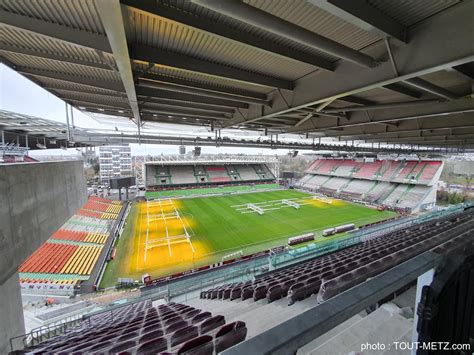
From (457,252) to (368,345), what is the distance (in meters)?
1.18

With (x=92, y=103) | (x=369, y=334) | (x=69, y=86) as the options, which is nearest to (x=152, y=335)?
(x=369, y=334)

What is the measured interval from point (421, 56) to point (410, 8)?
677 mm

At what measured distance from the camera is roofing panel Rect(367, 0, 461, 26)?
2.80 meters

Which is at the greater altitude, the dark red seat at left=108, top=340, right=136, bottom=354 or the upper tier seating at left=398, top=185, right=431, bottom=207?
the dark red seat at left=108, top=340, right=136, bottom=354

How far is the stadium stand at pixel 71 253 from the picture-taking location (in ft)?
35.9

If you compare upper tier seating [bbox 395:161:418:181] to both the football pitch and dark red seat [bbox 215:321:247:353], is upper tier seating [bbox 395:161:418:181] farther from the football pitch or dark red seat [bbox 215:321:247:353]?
dark red seat [bbox 215:321:247:353]

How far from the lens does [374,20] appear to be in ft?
9.29

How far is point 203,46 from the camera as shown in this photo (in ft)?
12.8

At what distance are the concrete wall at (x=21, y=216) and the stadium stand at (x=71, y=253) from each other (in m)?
7.36

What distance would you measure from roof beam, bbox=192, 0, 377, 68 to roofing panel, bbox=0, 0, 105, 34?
1800 millimetres

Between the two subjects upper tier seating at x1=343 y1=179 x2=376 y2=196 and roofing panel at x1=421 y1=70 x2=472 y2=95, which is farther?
upper tier seating at x1=343 y1=179 x2=376 y2=196

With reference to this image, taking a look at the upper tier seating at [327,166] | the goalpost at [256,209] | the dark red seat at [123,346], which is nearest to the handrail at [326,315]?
the dark red seat at [123,346]

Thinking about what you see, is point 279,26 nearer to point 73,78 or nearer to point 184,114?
point 73,78

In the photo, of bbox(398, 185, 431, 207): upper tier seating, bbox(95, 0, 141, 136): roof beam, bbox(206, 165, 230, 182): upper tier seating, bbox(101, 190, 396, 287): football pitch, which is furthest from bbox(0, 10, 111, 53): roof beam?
bbox(206, 165, 230, 182): upper tier seating
